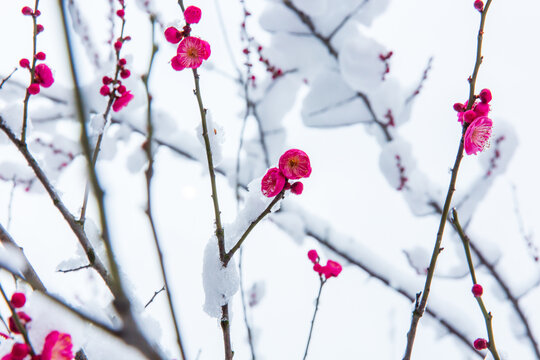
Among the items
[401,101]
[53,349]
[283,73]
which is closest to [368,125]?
[401,101]

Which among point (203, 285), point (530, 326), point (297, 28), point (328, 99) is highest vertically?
point (297, 28)

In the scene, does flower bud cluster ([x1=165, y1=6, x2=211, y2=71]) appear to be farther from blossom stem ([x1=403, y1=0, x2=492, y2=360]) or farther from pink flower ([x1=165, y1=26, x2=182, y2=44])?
blossom stem ([x1=403, y1=0, x2=492, y2=360])

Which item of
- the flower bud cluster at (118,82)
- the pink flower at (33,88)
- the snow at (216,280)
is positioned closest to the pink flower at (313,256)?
the snow at (216,280)

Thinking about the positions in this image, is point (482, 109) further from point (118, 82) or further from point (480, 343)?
point (118, 82)

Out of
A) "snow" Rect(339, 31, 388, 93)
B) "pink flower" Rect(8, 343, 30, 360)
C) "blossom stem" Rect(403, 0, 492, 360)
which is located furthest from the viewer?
"snow" Rect(339, 31, 388, 93)

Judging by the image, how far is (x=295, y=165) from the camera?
0.89 meters

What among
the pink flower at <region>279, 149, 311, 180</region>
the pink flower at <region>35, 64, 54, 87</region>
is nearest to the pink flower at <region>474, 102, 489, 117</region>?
the pink flower at <region>279, 149, 311, 180</region>

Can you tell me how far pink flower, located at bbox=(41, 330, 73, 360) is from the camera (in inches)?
29.5

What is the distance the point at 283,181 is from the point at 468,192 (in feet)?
6.91

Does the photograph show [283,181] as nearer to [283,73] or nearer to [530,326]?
[283,73]

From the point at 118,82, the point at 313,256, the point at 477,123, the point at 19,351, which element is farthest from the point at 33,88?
the point at 477,123

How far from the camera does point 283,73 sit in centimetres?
294

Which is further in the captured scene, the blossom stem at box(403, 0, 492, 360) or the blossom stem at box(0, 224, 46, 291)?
the blossom stem at box(0, 224, 46, 291)

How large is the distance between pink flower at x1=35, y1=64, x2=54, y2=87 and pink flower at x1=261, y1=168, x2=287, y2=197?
0.85 meters
